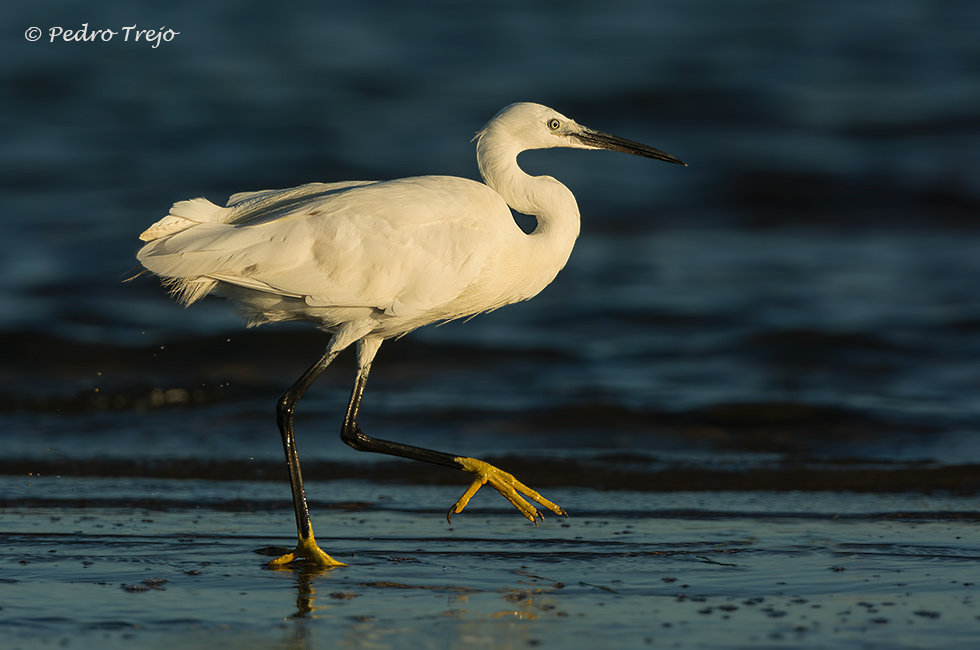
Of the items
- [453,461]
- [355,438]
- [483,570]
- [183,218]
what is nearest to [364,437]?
[355,438]

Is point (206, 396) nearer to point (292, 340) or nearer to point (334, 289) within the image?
point (292, 340)

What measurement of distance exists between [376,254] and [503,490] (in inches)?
54.8

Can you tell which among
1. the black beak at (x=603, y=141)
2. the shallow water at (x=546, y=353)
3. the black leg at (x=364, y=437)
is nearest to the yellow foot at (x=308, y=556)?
the shallow water at (x=546, y=353)

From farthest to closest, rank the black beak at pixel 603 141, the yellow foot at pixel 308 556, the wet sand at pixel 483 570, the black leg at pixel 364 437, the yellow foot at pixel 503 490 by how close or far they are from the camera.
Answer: the black beak at pixel 603 141 → the black leg at pixel 364 437 → the yellow foot at pixel 503 490 → the yellow foot at pixel 308 556 → the wet sand at pixel 483 570

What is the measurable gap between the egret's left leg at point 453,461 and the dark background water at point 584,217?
1514 mm

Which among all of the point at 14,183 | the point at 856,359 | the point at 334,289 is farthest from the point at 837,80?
the point at 334,289

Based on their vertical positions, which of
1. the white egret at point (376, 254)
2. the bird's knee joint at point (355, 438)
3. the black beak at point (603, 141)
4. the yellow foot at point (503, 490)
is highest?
the black beak at point (603, 141)

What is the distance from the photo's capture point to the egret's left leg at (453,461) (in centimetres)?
595

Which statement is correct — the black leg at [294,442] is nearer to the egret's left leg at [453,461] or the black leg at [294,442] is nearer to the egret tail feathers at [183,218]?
the egret's left leg at [453,461]

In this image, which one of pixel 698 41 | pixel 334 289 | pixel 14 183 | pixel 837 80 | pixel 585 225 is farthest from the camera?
pixel 698 41

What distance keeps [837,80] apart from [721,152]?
3.70 m

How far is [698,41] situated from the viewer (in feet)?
66.6

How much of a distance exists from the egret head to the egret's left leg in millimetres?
1380

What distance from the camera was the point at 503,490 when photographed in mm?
5988
